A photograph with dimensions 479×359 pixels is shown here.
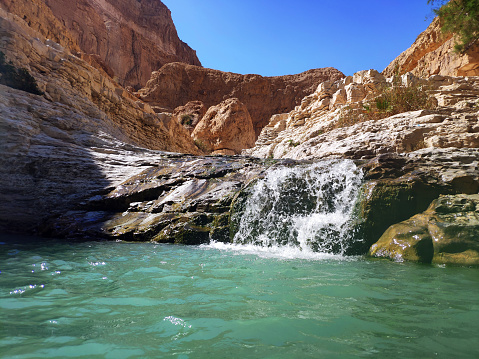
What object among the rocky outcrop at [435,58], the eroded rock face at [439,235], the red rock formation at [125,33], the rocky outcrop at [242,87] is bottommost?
the eroded rock face at [439,235]

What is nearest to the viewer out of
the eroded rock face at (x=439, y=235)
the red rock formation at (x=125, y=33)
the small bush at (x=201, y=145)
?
the eroded rock face at (x=439, y=235)

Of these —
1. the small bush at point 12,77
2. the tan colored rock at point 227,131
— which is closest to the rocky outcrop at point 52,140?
the small bush at point 12,77

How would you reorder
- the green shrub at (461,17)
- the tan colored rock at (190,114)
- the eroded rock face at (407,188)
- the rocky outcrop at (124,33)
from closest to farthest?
the eroded rock face at (407,188) < the green shrub at (461,17) < the tan colored rock at (190,114) < the rocky outcrop at (124,33)

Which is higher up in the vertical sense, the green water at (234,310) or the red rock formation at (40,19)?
the red rock formation at (40,19)

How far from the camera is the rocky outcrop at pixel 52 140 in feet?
24.4

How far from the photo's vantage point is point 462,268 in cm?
356

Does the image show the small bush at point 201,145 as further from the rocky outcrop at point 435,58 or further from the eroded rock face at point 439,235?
the eroded rock face at point 439,235

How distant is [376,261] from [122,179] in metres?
6.51

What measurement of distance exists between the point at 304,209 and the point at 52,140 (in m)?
7.68

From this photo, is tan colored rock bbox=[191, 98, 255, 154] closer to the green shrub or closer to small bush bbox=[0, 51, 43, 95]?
small bush bbox=[0, 51, 43, 95]

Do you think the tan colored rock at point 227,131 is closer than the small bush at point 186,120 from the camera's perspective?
Yes

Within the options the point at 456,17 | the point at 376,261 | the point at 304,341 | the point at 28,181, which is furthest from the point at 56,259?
the point at 456,17

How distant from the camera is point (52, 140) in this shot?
29.3 ft

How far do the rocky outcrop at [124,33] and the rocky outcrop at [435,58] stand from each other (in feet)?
97.2
